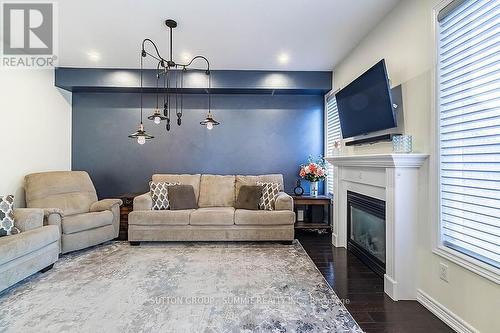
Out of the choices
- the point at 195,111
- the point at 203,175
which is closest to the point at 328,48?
the point at 195,111

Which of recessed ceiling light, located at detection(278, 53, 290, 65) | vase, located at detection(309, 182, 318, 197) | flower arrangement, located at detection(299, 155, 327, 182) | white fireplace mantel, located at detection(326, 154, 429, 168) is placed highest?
recessed ceiling light, located at detection(278, 53, 290, 65)

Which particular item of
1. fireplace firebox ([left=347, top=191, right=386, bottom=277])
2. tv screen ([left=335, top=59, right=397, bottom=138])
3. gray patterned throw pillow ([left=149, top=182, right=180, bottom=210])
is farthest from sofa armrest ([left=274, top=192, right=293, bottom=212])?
gray patterned throw pillow ([left=149, top=182, right=180, bottom=210])

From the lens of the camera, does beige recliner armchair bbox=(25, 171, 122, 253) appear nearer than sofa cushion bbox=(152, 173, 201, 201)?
Yes

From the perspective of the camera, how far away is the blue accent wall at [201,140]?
4715 millimetres

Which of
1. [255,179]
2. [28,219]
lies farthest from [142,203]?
[255,179]

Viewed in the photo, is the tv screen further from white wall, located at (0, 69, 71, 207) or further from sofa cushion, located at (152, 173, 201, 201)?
white wall, located at (0, 69, 71, 207)

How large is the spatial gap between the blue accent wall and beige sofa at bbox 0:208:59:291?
1871mm

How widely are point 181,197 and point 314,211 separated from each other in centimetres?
229

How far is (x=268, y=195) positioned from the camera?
4.04 metres

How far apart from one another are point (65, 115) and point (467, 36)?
218 inches

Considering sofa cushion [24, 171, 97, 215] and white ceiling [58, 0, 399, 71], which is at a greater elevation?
white ceiling [58, 0, 399, 71]

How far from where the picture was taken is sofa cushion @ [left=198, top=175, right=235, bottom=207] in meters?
4.30

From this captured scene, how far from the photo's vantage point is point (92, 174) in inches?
186

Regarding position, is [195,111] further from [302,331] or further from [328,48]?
[302,331]
